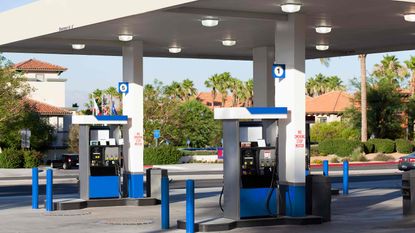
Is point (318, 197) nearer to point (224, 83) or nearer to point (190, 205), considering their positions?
point (190, 205)

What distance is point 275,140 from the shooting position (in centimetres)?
2014

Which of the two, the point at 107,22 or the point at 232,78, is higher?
the point at 232,78

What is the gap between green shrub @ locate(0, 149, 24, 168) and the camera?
6003cm

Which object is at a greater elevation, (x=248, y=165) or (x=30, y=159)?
(x=30, y=159)

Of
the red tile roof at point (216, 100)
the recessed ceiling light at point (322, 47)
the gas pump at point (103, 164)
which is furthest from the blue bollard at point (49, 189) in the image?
the red tile roof at point (216, 100)

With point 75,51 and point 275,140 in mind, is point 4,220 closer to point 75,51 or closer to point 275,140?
point 275,140

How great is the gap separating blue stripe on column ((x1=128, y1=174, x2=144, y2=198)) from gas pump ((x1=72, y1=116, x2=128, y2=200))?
1.03 feet

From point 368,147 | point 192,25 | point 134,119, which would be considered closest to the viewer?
point 192,25

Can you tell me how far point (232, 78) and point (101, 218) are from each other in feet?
366

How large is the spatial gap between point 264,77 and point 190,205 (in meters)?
10.5

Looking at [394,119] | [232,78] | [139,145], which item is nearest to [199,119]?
[394,119]

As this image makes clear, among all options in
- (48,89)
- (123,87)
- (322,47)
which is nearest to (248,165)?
(123,87)

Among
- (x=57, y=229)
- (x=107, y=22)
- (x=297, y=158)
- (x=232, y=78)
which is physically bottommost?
(x=57, y=229)

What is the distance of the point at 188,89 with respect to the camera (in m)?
134
